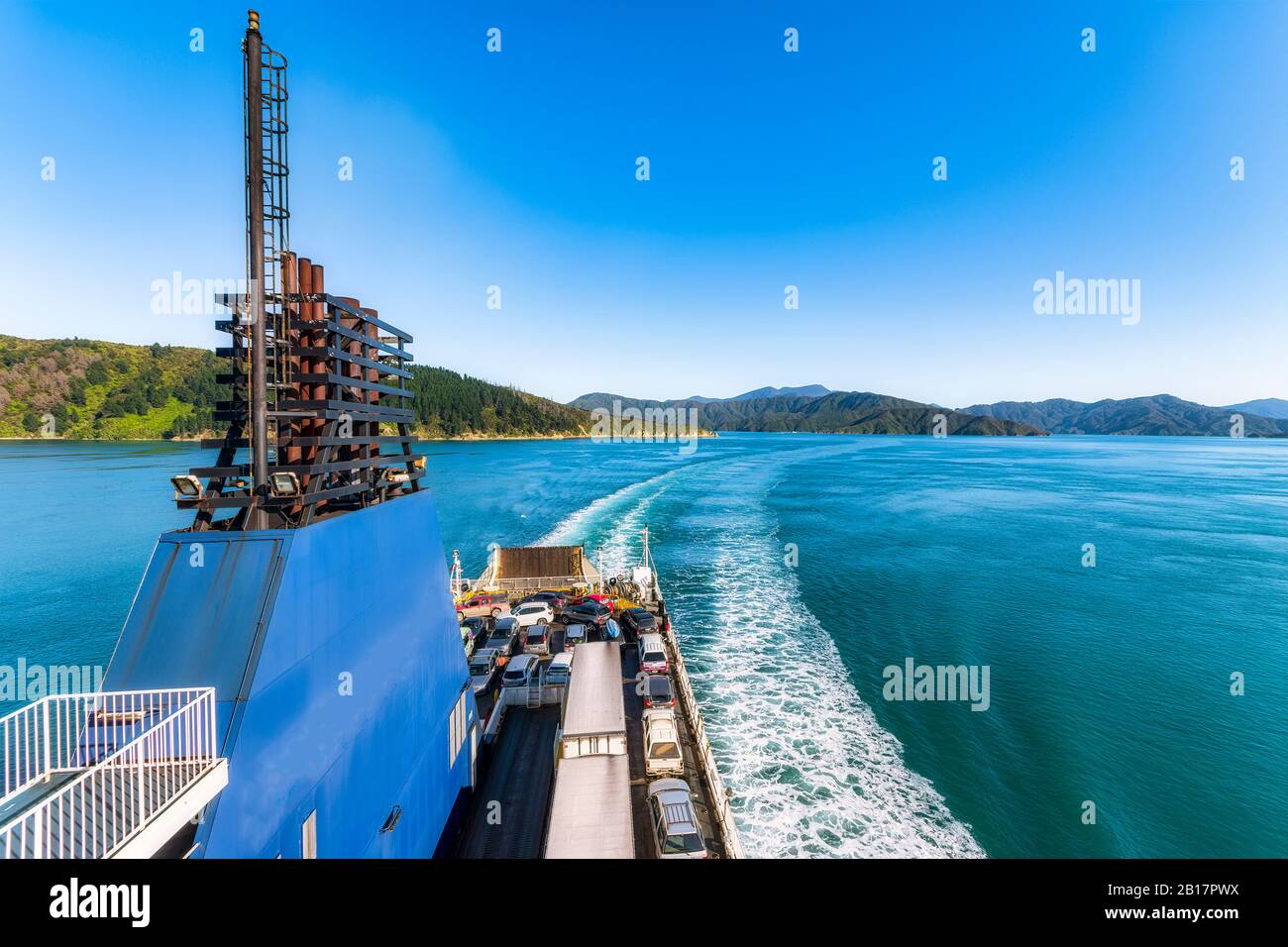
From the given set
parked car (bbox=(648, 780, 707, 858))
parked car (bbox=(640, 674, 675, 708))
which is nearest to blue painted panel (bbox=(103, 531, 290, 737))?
parked car (bbox=(648, 780, 707, 858))

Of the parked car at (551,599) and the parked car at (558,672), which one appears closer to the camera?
the parked car at (558,672)

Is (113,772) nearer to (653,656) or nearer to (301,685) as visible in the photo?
(301,685)

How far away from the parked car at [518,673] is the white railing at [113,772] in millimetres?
12966

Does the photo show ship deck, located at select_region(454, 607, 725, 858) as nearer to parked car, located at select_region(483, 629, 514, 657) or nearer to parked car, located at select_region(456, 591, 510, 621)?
parked car, located at select_region(483, 629, 514, 657)

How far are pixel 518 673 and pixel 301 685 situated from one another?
12.3m

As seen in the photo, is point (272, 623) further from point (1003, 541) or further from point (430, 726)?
point (1003, 541)

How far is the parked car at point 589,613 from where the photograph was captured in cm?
2433

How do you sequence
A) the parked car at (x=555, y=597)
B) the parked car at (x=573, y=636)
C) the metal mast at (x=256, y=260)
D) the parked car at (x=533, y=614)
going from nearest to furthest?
the metal mast at (x=256, y=260) → the parked car at (x=573, y=636) → the parked car at (x=533, y=614) → the parked car at (x=555, y=597)

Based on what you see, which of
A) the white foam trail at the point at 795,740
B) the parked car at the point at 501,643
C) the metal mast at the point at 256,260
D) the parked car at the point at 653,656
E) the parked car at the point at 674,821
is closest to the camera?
the metal mast at the point at 256,260

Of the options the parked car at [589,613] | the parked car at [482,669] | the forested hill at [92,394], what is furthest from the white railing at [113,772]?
the forested hill at [92,394]

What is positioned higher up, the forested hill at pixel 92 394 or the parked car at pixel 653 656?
the forested hill at pixel 92 394

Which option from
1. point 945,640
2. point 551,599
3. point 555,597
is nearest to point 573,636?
point 551,599

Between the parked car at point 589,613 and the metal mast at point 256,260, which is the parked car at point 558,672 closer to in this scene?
the parked car at point 589,613

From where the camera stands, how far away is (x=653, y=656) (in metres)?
19.8
